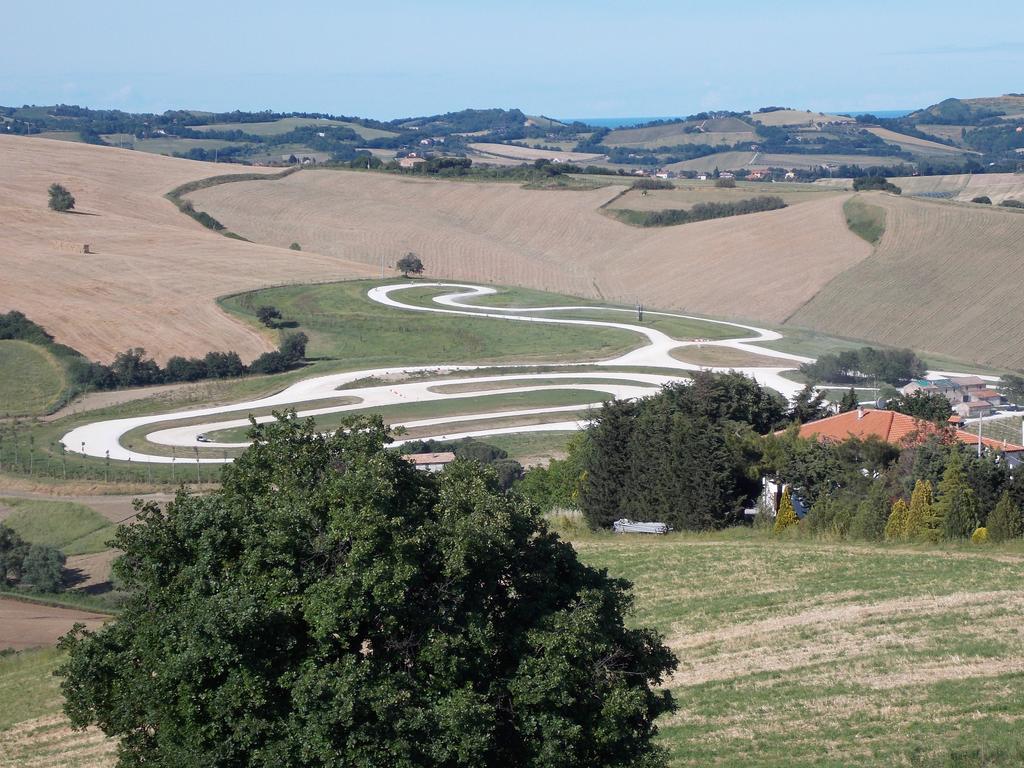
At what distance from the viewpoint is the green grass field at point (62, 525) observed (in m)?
35.2

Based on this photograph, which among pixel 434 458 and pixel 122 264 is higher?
pixel 122 264

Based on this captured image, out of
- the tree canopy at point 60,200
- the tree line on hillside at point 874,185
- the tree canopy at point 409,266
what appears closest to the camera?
the tree canopy at point 409,266

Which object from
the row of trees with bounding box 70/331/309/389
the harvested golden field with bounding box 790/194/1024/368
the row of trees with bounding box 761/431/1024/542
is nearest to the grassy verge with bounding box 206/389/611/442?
the row of trees with bounding box 70/331/309/389

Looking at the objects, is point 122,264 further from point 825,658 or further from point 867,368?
point 825,658

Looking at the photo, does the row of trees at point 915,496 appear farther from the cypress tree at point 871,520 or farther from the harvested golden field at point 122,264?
the harvested golden field at point 122,264

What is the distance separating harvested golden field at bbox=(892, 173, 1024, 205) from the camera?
12706 centimetres

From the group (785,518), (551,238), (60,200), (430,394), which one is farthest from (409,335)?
(785,518)

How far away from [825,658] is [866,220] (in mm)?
73859

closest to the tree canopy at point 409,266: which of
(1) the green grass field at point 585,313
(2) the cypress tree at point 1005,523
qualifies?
(1) the green grass field at point 585,313

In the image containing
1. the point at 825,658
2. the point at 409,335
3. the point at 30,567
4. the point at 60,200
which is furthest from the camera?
the point at 60,200

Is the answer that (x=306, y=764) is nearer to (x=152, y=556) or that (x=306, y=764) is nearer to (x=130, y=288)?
(x=152, y=556)

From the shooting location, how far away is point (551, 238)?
332ft

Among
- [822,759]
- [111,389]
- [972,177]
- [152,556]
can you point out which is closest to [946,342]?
[111,389]

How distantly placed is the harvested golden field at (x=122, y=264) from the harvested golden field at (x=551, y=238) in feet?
24.6
